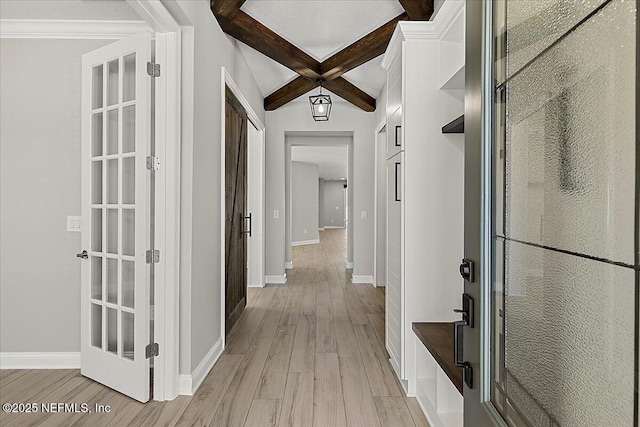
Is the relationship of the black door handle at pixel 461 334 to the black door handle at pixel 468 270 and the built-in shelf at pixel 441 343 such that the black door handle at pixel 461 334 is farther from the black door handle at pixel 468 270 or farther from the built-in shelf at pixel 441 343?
the built-in shelf at pixel 441 343

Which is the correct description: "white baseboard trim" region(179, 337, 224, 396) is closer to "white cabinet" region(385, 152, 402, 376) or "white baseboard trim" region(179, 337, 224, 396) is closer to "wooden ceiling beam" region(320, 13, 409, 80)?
"white cabinet" region(385, 152, 402, 376)

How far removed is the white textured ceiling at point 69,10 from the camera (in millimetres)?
2711

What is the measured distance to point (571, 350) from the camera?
753 mm

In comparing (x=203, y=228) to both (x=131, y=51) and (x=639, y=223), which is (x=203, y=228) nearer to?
(x=131, y=51)

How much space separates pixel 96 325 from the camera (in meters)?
2.73

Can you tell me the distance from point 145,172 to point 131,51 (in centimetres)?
74

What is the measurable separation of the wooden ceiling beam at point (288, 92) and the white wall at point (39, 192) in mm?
2779

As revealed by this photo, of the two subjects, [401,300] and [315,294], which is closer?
→ [401,300]

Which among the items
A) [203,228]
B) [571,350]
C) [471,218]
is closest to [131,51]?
[203,228]

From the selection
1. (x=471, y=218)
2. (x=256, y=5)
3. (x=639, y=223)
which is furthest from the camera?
(x=256, y=5)

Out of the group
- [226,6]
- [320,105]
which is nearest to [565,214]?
[226,6]

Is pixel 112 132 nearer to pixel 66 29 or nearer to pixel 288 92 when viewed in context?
pixel 66 29

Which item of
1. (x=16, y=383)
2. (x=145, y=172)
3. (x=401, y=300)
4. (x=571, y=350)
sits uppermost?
(x=145, y=172)

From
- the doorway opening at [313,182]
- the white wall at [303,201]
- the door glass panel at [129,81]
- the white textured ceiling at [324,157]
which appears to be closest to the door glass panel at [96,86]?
the door glass panel at [129,81]
